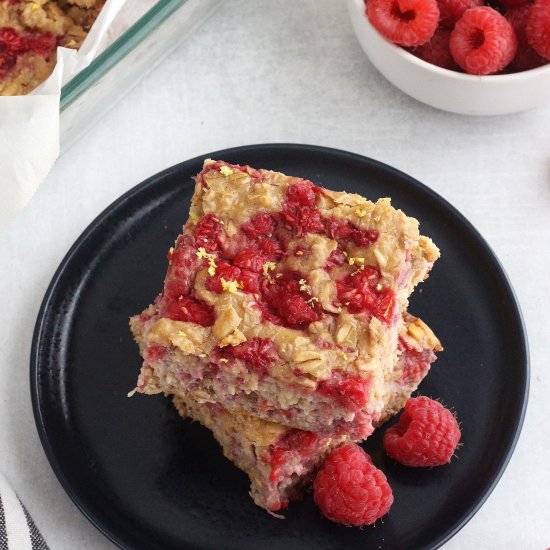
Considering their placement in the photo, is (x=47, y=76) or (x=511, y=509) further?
(x=47, y=76)

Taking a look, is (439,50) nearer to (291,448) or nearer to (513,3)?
(513,3)

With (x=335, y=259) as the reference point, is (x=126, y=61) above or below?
above

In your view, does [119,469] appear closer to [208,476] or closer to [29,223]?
[208,476]

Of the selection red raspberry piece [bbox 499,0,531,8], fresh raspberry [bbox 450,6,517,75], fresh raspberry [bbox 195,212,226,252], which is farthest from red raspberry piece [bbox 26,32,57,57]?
red raspberry piece [bbox 499,0,531,8]

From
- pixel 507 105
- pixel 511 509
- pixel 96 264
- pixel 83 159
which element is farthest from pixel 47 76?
pixel 511 509

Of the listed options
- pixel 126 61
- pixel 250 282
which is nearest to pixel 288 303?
pixel 250 282

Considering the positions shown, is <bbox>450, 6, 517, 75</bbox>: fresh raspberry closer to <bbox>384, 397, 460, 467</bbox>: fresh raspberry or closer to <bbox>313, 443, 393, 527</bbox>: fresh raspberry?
<bbox>384, 397, 460, 467</bbox>: fresh raspberry
